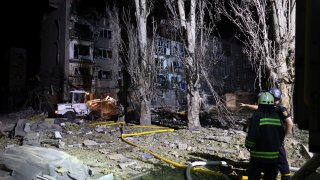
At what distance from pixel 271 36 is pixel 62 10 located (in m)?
31.1

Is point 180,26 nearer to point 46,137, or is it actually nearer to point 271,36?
point 271,36

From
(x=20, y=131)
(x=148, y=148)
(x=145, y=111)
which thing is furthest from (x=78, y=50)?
(x=148, y=148)

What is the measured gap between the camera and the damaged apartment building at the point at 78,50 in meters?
34.9

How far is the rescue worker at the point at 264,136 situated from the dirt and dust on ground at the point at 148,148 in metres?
1.64

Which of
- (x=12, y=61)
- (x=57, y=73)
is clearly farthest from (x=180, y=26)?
(x=12, y=61)

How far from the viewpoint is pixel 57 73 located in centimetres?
3522

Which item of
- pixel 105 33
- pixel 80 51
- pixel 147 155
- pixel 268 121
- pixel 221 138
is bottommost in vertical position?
pixel 147 155

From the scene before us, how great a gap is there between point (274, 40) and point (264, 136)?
22.0 feet

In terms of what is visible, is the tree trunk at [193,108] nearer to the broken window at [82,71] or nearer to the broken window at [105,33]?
the broken window at [82,71]

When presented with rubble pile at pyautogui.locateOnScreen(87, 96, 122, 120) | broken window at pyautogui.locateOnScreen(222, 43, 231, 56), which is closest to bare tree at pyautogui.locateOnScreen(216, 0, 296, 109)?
rubble pile at pyautogui.locateOnScreen(87, 96, 122, 120)

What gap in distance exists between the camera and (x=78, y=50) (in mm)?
35844

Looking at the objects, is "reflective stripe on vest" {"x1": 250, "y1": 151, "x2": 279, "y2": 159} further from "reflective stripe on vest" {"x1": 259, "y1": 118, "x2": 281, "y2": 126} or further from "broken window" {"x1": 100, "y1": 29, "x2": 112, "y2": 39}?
"broken window" {"x1": 100, "y1": 29, "x2": 112, "y2": 39}

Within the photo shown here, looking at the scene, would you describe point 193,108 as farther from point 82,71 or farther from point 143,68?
point 82,71

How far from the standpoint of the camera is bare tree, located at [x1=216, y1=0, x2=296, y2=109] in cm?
1012
